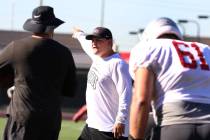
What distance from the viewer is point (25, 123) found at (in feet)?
20.7

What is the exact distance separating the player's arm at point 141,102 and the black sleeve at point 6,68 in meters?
1.66

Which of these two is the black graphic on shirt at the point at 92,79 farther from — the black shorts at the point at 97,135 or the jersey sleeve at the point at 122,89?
the black shorts at the point at 97,135

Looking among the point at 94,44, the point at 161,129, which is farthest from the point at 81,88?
the point at 161,129

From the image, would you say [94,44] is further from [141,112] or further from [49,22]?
[141,112]

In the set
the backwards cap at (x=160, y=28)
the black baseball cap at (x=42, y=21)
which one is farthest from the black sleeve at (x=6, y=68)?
the backwards cap at (x=160, y=28)

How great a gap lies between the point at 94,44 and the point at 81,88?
41798 mm

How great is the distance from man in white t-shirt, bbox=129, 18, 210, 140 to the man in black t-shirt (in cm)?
140

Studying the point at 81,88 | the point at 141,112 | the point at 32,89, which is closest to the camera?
the point at 141,112

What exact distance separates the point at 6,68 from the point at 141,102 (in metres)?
1.81

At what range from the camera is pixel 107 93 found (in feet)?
26.2

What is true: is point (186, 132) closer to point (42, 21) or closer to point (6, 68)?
point (6, 68)

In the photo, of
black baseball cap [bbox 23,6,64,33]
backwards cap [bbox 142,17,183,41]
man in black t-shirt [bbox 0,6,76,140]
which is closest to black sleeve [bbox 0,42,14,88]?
man in black t-shirt [bbox 0,6,76,140]

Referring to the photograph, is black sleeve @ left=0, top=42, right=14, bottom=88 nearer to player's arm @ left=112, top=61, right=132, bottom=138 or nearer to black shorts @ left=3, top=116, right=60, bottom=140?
black shorts @ left=3, top=116, right=60, bottom=140

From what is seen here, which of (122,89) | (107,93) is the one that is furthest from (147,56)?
(107,93)
